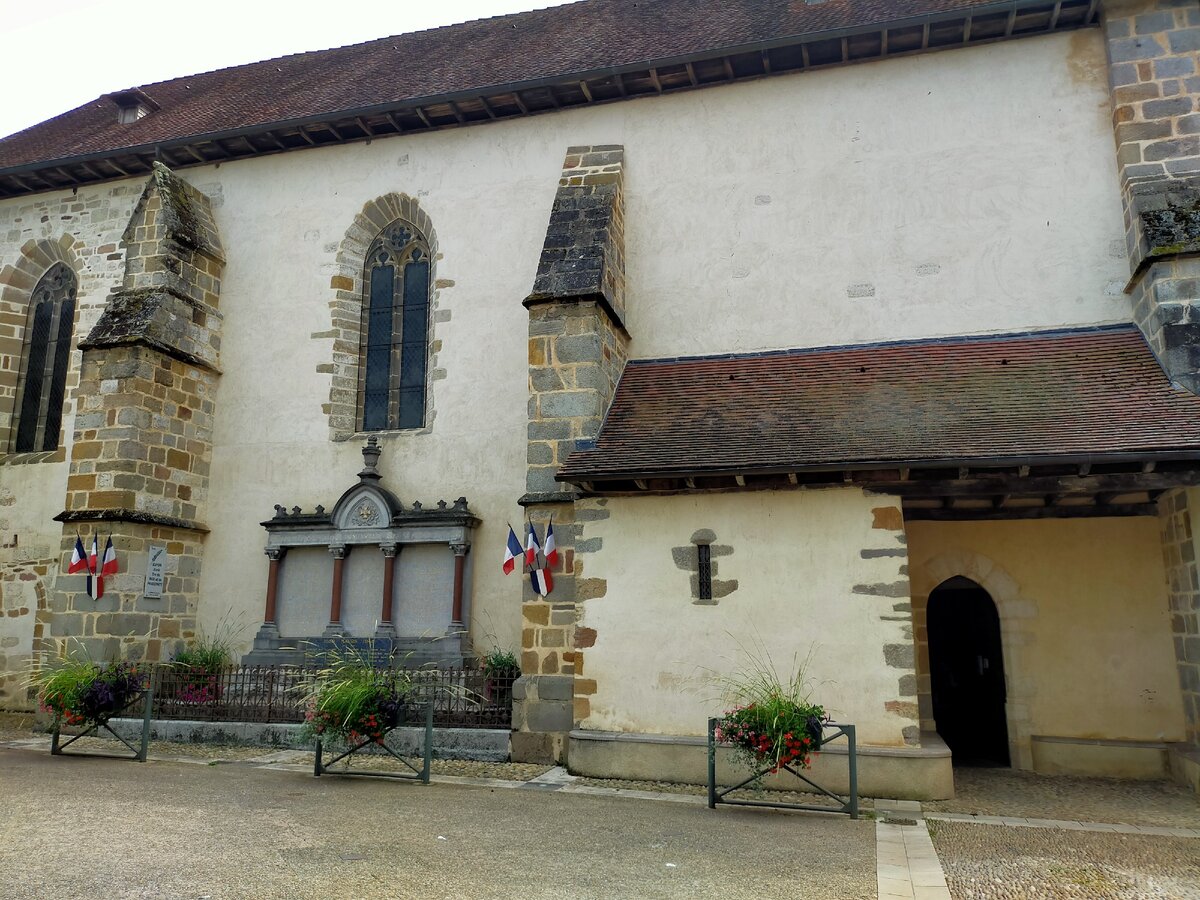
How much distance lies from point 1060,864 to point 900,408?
4.48 m

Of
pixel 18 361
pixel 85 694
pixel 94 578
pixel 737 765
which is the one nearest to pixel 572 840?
pixel 737 765

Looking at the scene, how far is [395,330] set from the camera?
12500mm

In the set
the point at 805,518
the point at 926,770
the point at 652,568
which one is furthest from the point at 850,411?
the point at 926,770

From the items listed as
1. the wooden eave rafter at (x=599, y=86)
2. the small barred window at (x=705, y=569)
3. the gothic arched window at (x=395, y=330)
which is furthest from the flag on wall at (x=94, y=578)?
the small barred window at (x=705, y=569)

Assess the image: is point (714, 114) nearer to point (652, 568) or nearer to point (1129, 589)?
point (652, 568)

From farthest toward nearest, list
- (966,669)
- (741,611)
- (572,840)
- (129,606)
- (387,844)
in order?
(129,606)
(966,669)
(741,611)
(572,840)
(387,844)

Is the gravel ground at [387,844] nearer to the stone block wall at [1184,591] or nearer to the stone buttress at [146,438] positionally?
the stone buttress at [146,438]

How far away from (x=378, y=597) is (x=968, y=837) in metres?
7.44

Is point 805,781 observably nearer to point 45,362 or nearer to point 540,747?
point 540,747

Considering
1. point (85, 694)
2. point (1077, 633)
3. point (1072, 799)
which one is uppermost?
point (1077, 633)

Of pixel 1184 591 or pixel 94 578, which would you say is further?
pixel 94 578

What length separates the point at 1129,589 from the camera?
934 cm

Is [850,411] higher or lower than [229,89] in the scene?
lower

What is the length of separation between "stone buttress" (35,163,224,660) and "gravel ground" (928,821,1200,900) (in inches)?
376
